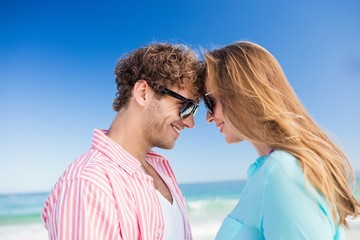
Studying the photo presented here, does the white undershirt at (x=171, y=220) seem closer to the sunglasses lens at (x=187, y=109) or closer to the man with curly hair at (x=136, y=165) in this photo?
the man with curly hair at (x=136, y=165)

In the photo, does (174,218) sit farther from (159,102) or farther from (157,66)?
(157,66)

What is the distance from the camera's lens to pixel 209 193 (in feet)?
78.1

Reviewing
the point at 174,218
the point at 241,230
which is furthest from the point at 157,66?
the point at 241,230

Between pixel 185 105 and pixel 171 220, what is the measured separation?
0.83 metres

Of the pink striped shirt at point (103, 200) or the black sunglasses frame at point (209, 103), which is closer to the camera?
the pink striped shirt at point (103, 200)

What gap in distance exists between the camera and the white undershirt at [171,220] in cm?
266

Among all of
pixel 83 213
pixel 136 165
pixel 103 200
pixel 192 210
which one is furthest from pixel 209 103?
pixel 192 210

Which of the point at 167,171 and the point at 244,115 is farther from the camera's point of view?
the point at 167,171

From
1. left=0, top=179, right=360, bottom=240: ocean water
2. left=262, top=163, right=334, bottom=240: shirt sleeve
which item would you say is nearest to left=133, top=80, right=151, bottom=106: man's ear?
left=262, top=163, right=334, bottom=240: shirt sleeve

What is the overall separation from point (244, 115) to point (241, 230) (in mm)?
554

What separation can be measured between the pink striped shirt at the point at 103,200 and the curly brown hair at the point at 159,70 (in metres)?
0.61

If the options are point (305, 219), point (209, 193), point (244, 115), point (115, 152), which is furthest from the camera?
point (209, 193)

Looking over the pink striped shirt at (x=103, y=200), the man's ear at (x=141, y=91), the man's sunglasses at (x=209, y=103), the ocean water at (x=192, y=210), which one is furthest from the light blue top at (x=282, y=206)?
the ocean water at (x=192, y=210)

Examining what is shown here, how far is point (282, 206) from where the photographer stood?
5.61 ft
